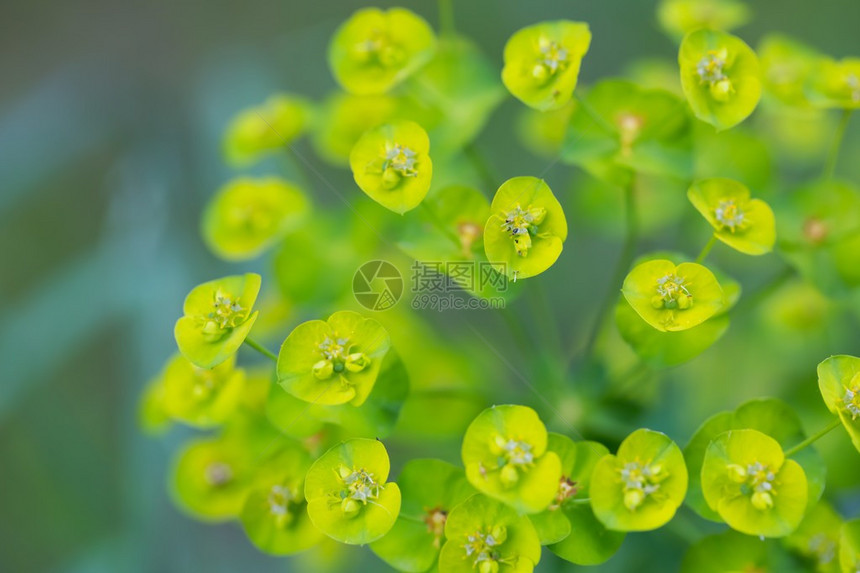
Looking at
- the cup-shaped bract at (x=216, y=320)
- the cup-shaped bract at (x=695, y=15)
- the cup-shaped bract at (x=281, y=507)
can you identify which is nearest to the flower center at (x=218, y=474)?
the cup-shaped bract at (x=281, y=507)

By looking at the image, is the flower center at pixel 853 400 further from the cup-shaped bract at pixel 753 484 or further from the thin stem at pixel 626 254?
the thin stem at pixel 626 254

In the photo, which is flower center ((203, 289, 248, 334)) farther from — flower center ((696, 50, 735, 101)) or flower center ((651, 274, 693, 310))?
flower center ((696, 50, 735, 101))

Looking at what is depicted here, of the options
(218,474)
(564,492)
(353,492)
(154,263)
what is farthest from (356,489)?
(154,263)

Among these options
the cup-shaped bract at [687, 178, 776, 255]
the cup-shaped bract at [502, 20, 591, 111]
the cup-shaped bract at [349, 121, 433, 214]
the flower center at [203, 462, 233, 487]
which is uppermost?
the cup-shaped bract at [502, 20, 591, 111]

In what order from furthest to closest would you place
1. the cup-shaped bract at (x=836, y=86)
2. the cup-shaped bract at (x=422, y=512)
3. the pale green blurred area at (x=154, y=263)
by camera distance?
the pale green blurred area at (x=154, y=263), the cup-shaped bract at (x=836, y=86), the cup-shaped bract at (x=422, y=512)

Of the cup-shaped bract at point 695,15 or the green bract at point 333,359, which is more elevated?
the cup-shaped bract at point 695,15

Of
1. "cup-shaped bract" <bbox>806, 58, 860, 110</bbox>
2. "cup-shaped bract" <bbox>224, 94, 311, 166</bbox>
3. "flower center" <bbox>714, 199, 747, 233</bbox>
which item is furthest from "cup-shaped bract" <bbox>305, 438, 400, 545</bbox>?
"cup-shaped bract" <bbox>806, 58, 860, 110</bbox>
